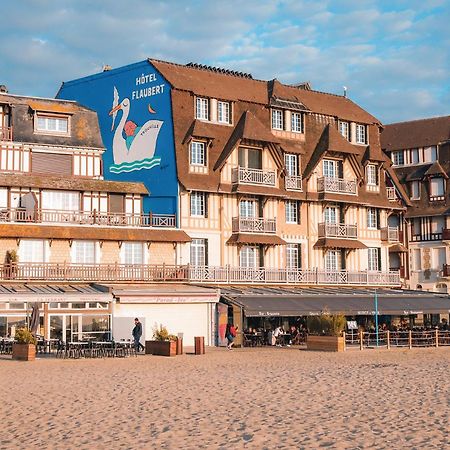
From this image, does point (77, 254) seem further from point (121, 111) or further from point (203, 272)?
point (121, 111)

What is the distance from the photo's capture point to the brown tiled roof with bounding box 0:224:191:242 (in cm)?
3688

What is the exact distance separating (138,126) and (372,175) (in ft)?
45.2

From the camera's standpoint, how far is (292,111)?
46.7m

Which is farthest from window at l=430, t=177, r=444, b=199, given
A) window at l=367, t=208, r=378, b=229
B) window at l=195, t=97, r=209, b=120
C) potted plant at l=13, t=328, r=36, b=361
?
potted plant at l=13, t=328, r=36, b=361

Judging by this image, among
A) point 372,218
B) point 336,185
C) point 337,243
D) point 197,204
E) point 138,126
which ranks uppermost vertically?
point 138,126

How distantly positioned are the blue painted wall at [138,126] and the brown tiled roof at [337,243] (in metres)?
8.49

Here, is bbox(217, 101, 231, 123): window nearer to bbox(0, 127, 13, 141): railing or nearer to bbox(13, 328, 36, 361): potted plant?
bbox(0, 127, 13, 141): railing

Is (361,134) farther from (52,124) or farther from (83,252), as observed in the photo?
(83,252)

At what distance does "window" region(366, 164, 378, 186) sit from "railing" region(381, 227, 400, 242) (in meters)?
2.54

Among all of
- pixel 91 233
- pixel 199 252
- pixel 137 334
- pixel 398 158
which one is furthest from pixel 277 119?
pixel 137 334

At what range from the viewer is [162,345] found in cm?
3219

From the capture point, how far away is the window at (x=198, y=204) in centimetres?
4188

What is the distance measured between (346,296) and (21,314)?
597 inches

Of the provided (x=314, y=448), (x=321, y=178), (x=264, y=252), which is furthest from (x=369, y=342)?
(x=314, y=448)
